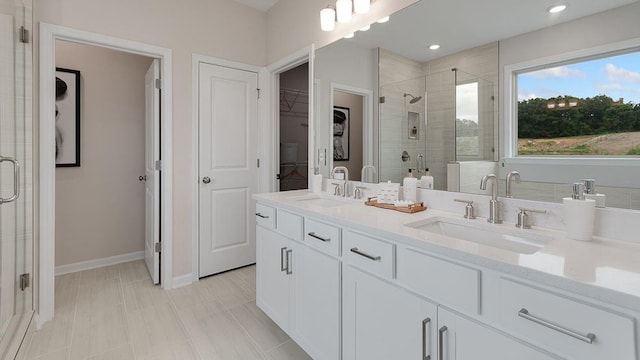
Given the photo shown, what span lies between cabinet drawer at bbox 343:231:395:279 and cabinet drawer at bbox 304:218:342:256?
0.07 metres

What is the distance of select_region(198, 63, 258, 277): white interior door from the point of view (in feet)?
9.55

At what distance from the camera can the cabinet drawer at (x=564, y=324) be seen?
68cm

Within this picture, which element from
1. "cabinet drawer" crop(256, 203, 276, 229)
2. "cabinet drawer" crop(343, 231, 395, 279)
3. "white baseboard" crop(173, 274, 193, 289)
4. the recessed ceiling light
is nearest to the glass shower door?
"white baseboard" crop(173, 274, 193, 289)

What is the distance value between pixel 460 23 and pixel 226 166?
90.5 inches

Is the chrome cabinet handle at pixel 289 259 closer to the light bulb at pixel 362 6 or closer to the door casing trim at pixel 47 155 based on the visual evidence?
the light bulb at pixel 362 6

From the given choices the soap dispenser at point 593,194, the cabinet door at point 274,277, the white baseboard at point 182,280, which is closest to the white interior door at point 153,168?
the white baseboard at point 182,280

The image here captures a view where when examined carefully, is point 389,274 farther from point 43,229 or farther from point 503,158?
point 43,229

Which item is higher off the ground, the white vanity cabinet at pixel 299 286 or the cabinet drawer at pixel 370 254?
the cabinet drawer at pixel 370 254

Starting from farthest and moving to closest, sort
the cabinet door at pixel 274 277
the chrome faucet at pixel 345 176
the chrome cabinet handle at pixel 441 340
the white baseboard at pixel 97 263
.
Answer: the white baseboard at pixel 97 263, the chrome faucet at pixel 345 176, the cabinet door at pixel 274 277, the chrome cabinet handle at pixel 441 340

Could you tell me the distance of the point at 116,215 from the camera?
329 cm

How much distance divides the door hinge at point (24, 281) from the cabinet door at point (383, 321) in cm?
210

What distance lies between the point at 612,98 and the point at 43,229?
3250 millimetres

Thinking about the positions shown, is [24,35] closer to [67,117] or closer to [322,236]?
[67,117]

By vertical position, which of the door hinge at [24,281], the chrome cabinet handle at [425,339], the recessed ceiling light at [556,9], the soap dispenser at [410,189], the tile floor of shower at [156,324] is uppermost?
the recessed ceiling light at [556,9]
